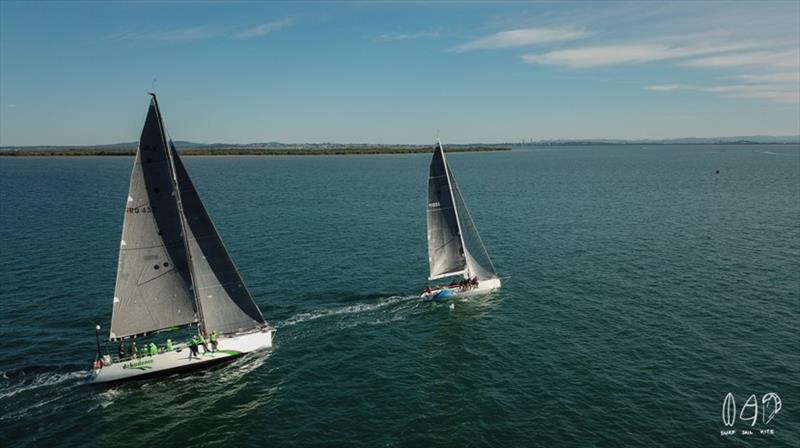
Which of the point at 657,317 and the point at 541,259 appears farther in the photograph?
the point at 541,259

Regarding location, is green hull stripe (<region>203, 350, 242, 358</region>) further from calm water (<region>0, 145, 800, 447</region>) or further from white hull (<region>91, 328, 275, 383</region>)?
calm water (<region>0, 145, 800, 447</region>)

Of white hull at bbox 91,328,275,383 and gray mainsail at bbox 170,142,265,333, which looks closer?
white hull at bbox 91,328,275,383

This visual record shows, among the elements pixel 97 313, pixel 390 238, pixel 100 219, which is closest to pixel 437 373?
pixel 97 313

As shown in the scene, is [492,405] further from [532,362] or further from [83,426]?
[83,426]

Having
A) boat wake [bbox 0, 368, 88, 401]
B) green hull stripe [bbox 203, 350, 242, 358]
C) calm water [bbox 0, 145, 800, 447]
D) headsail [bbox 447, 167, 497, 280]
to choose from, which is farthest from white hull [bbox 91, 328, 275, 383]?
headsail [bbox 447, 167, 497, 280]

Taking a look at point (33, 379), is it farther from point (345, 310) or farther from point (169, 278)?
point (345, 310)

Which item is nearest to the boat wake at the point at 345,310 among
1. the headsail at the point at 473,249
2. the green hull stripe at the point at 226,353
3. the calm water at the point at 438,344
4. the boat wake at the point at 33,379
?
the calm water at the point at 438,344
